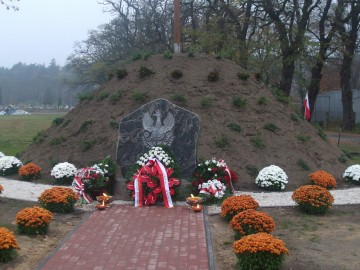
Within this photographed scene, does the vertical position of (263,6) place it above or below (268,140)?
above

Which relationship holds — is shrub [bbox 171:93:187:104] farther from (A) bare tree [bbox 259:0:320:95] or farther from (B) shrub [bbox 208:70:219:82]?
(A) bare tree [bbox 259:0:320:95]

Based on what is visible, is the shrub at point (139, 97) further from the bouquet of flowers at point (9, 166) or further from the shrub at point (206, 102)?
the bouquet of flowers at point (9, 166)

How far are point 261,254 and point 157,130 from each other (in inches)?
237

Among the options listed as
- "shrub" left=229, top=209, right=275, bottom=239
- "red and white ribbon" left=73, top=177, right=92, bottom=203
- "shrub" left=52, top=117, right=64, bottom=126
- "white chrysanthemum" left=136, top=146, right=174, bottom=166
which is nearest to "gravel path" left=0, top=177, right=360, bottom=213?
"red and white ribbon" left=73, top=177, right=92, bottom=203

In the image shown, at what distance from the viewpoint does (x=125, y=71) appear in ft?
54.7

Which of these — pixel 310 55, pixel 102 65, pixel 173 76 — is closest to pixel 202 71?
pixel 173 76

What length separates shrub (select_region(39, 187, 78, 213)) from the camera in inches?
373

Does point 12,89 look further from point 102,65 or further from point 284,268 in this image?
point 284,268

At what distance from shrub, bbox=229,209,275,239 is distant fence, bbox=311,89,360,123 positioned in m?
37.1

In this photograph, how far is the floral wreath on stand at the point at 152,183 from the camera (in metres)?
10.3

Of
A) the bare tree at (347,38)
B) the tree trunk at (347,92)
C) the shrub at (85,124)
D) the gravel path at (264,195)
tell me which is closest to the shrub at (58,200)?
the gravel path at (264,195)

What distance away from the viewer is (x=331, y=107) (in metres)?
44.3

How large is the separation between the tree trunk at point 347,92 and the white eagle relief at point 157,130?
25835 millimetres

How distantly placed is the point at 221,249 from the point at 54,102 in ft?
395
